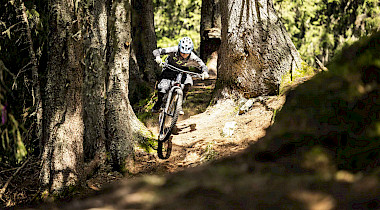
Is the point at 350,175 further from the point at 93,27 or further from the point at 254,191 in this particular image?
the point at 93,27

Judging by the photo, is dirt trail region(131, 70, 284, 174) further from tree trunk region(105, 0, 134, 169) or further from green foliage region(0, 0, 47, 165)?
green foliage region(0, 0, 47, 165)

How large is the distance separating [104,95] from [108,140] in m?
0.96

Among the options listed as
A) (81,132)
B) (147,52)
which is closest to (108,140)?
(81,132)

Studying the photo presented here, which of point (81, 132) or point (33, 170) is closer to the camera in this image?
point (81, 132)

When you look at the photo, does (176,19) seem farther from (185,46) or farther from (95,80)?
(95,80)

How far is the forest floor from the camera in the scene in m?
7.50

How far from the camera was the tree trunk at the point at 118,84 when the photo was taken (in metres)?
8.01

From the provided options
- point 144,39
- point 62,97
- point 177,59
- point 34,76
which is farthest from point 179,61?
point 144,39

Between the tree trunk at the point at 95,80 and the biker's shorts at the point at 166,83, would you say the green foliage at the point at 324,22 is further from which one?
the tree trunk at the point at 95,80

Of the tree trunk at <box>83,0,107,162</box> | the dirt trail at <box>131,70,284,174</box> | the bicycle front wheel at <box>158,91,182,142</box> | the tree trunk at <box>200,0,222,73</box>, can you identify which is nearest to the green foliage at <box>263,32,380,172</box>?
the dirt trail at <box>131,70,284,174</box>

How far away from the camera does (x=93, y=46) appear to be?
800 cm

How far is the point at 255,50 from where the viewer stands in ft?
30.5

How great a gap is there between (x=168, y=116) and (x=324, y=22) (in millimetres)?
17783

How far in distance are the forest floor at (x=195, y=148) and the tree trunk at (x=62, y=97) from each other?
0.59 metres
